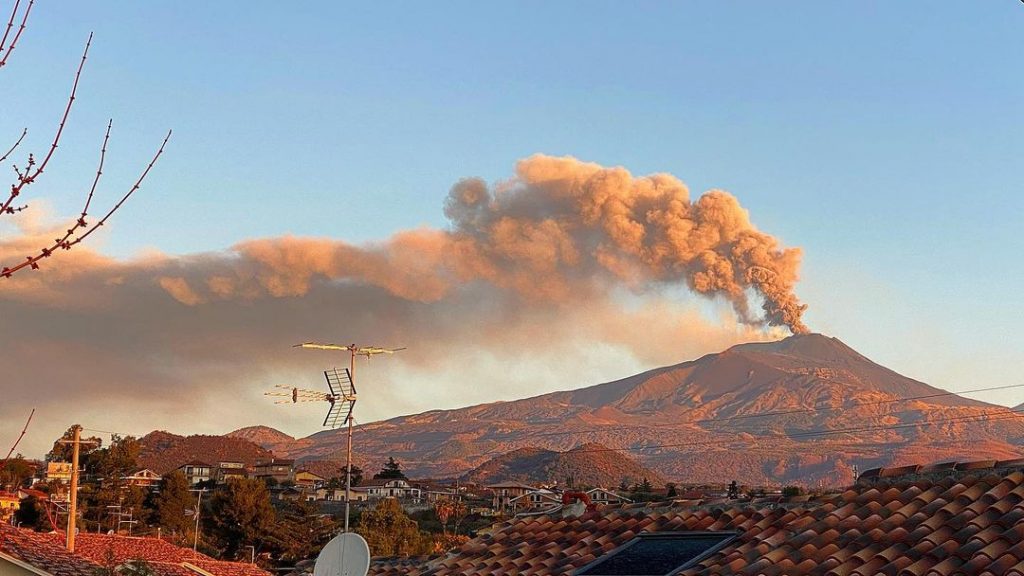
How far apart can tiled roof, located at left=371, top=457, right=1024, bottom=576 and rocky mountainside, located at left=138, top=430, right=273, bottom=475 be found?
14438cm

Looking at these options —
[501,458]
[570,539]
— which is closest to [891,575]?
[570,539]

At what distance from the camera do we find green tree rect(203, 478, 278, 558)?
5666cm

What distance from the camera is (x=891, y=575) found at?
7.38m

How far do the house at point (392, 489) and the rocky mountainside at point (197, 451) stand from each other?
48.2 metres

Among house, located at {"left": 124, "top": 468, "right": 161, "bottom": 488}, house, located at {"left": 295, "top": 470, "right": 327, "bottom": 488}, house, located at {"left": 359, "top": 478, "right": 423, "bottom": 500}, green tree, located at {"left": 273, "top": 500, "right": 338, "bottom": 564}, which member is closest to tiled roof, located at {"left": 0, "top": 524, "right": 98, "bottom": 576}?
green tree, located at {"left": 273, "top": 500, "right": 338, "bottom": 564}

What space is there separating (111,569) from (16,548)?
5.97 metres

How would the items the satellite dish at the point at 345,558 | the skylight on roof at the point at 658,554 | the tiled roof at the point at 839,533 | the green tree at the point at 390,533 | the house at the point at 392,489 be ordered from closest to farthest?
1. the tiled roof at the point at 839,533
2. the skylight on roof at the point at 658,554
3. the satellite dish at the point at 345,558
4. the green tree at the point at 390,533
5. the house at the point at 392,489

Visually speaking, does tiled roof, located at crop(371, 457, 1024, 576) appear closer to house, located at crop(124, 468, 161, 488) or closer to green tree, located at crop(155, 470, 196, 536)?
green tree, located at crop(155, 470, 196, 536)

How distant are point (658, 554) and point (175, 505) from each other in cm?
5889

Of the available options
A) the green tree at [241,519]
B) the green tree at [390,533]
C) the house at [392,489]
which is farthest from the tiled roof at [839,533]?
the house at [392,489]

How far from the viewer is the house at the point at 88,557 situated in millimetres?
17344

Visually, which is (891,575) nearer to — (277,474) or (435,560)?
(435,560)

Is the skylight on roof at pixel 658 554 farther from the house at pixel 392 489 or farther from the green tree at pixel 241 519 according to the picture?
the house at pixel 392 489

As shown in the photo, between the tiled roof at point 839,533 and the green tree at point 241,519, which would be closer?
the tiled roof at point 839,533
